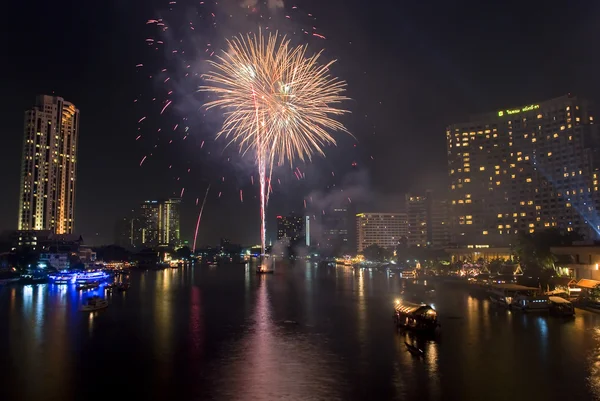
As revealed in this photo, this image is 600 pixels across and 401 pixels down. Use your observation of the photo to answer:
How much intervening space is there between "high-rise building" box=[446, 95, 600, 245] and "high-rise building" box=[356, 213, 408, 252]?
57.1 meters

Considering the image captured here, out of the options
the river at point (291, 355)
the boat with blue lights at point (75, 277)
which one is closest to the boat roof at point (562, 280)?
the river at point (291, 355)

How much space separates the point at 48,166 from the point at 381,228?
328ft

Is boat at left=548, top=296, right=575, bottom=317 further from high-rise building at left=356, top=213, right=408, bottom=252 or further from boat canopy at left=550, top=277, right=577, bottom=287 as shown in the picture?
high-rise building at left=356, top=213, right=408, bottom=252

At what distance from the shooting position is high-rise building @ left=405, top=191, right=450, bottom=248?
382 feet

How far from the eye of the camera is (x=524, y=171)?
86.3m

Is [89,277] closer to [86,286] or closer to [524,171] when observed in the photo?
[86,286]

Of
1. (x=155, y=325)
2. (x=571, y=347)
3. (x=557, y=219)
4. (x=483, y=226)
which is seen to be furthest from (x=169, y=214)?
(x=571, y=347)

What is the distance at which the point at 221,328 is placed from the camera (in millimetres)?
24562

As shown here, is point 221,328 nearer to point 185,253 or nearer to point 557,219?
point 557,219

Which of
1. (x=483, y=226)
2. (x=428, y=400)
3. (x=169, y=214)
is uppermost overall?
(x=169, y=214)

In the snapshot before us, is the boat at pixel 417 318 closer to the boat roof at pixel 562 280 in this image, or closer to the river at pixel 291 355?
the river at pixel 291 355

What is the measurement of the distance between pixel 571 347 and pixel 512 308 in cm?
1092

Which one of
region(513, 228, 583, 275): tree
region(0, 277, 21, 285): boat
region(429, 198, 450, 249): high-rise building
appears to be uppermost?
region(429, 198, 450, 249): high-rise building

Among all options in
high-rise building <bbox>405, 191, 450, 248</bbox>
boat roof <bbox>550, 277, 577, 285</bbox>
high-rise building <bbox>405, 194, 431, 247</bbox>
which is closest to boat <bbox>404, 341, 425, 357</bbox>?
boat roof <bbox>550, 277, 577, 285</bbox>
